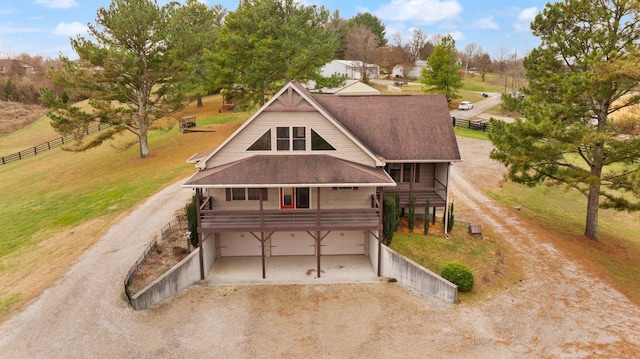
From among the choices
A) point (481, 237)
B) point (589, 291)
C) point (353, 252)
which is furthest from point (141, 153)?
point (589, 291)

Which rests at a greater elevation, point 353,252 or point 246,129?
point 246,129

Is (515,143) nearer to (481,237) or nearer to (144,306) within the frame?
(481,237)

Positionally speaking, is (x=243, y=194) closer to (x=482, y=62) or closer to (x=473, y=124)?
(x=473, y=124)

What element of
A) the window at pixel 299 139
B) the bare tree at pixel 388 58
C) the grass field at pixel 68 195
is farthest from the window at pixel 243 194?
the bare tree at pixel 388 58

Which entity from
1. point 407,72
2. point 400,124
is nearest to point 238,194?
point 400,124

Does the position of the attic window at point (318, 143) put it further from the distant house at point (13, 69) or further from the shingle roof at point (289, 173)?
the distant house at point (13, 69)

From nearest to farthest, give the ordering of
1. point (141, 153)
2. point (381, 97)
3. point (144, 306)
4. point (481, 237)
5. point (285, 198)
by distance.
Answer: point (144, 306), point (285, 198), point (481, 237), point (381, 97), point (141, 153)

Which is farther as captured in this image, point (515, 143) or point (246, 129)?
point (515, 143)
